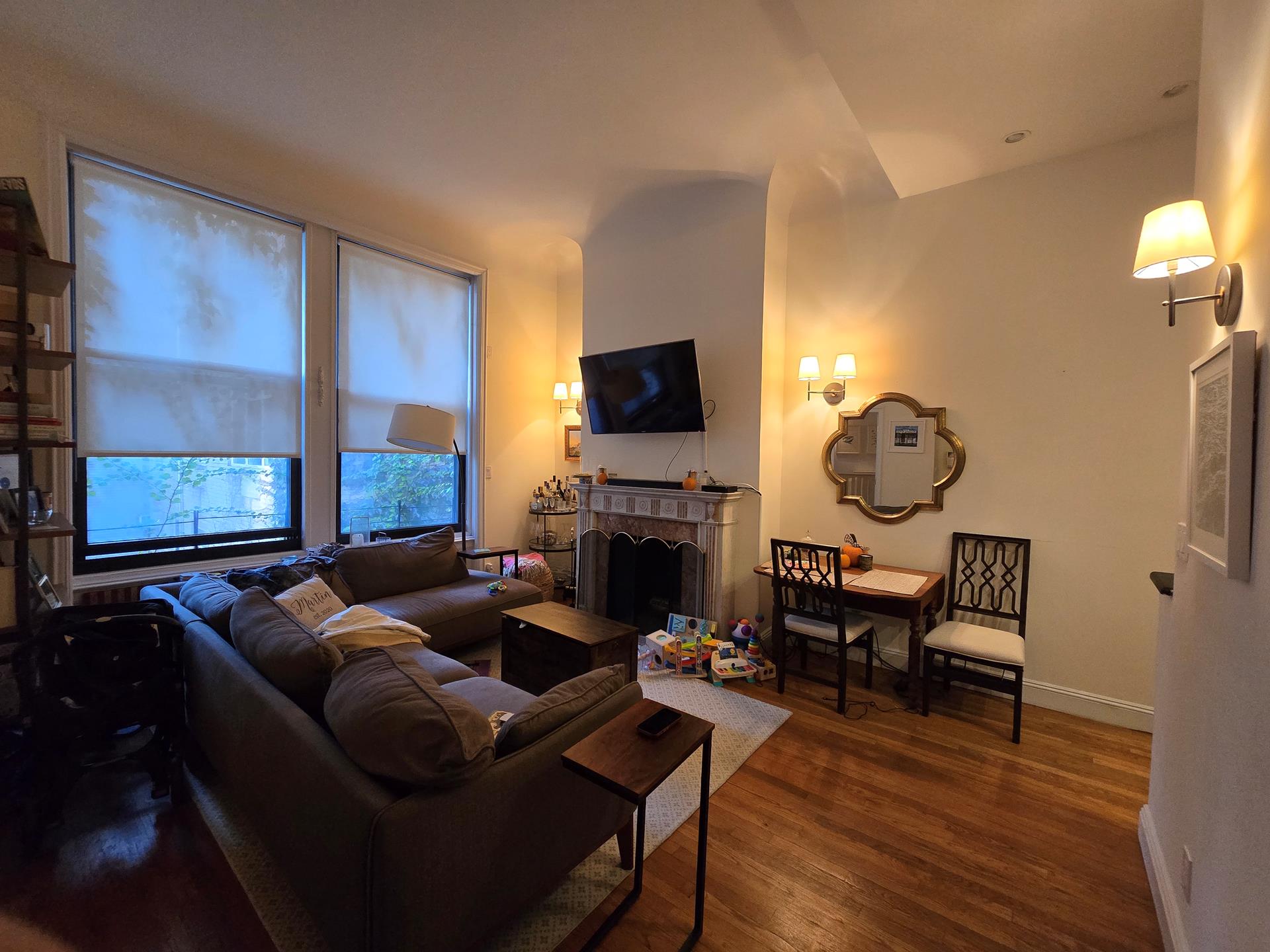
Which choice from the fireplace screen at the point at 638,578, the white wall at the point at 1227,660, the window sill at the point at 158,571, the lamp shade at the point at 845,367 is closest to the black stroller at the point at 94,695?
the window sill at the point at 158,571

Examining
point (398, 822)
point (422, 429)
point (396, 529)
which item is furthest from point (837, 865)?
point (396, 529)

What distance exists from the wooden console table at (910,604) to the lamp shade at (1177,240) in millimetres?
1732

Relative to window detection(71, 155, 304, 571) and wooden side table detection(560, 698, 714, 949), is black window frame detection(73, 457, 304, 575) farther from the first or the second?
wooden side table detection(560, 698, 714, 949)

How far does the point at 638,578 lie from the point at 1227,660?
10.7 feet

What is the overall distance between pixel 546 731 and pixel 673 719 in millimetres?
351

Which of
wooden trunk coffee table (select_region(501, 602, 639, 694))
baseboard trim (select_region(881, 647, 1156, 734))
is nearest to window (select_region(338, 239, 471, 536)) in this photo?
wooden trunk coffee table (select_region(501, 602, 639, 694))

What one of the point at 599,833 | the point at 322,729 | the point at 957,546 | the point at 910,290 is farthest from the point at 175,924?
the point at 910,290

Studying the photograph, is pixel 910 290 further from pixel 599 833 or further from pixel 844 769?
pixel 599 833

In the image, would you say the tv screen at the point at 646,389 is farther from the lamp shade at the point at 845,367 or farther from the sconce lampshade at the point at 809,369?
the lamp shade at the point at 845,367

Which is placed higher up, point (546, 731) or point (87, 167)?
point (87, 167)

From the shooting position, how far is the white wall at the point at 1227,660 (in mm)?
975

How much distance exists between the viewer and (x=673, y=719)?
1.39m

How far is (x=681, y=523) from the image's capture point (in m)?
3.78

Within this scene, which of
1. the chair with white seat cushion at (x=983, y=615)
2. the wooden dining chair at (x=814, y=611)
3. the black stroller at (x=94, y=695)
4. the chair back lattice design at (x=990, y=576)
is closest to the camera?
the black stroller at (x=94, y=695)
